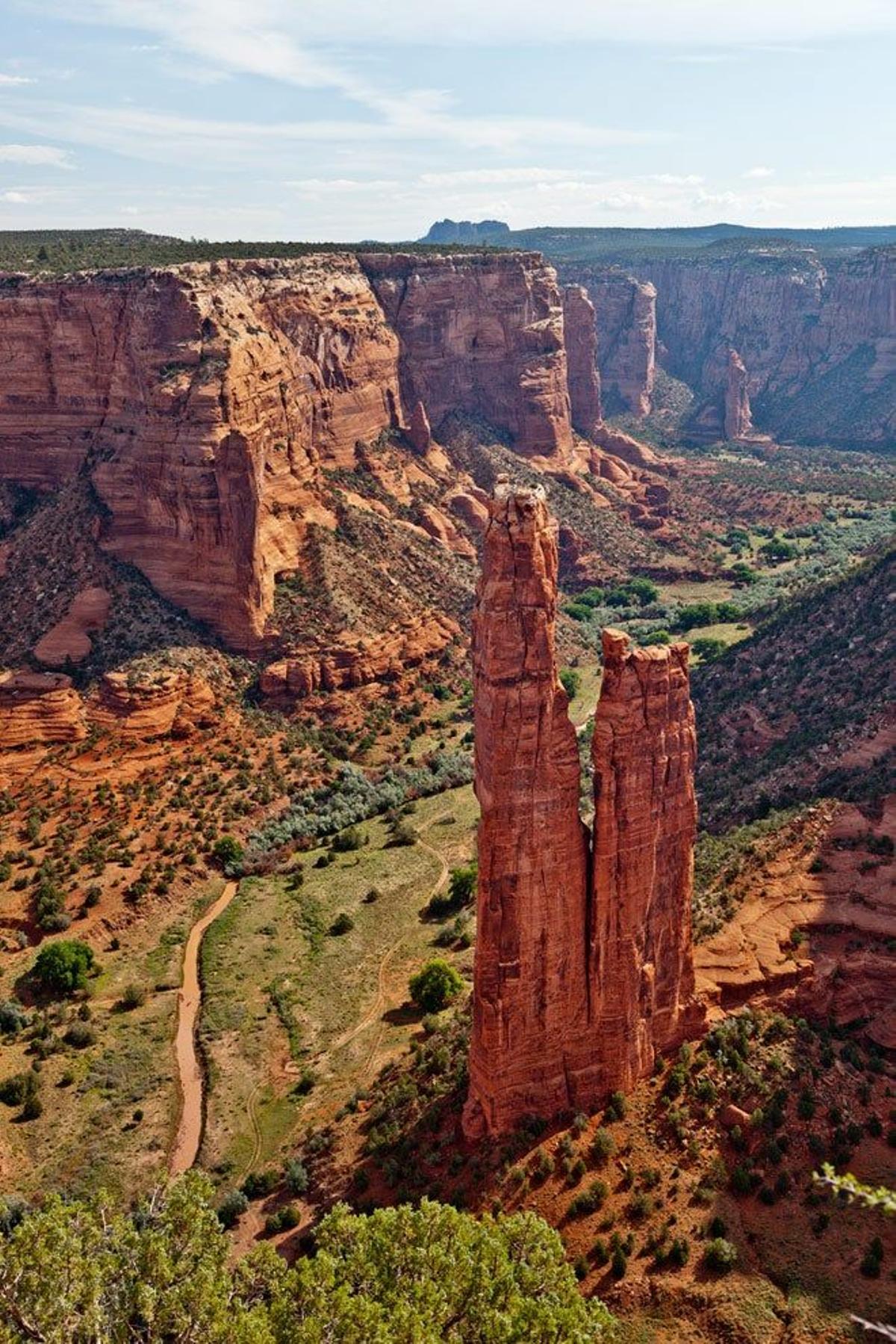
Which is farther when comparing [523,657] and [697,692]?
[697,692]

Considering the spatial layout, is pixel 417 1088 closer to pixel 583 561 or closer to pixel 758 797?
pixel 758 797

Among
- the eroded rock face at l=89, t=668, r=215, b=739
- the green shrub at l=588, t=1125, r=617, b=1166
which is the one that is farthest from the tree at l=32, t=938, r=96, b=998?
the green shrub at l=588, t=1125, r=617, b=1166

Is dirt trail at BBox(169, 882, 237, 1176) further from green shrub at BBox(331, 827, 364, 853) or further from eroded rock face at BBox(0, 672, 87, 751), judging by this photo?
eroded rock face at BBox(0, 672, 87, 751)

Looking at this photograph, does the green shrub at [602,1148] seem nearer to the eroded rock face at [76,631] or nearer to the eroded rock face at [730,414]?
the eroded rock face at [76,631]

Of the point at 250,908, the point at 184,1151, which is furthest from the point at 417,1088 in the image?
the point at 250,908

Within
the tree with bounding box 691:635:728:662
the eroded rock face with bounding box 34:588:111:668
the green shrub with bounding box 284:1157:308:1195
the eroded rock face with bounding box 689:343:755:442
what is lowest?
the green shrub with bounding box 284:1157:308:1195
